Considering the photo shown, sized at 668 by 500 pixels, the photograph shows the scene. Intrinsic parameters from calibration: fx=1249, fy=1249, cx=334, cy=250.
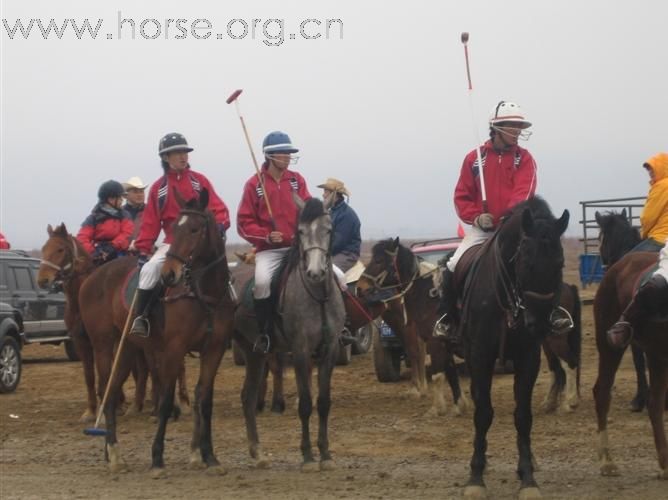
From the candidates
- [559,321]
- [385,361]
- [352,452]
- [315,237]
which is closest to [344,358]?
[385,361]

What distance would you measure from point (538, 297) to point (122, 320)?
5.28 meters

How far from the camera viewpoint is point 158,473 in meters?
11.4

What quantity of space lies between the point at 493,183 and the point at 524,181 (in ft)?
0.91

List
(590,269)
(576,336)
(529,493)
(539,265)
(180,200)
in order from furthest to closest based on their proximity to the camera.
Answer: (590,269) → (576,336) → (180,200) → (529,493) → (539,265)

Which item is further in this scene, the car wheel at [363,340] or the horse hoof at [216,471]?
the car wheel at [363,340]

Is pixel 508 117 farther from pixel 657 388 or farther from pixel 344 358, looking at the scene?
pixel 344 358

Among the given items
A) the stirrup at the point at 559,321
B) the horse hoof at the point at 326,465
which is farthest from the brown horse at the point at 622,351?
the horse hoof at the point at 326,465

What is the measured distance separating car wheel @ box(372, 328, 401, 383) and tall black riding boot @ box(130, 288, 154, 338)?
719 cm

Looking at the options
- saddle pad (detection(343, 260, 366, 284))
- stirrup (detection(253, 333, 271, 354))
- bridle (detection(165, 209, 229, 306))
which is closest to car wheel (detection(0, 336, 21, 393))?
saddle pad (detection(343, 260, 366, 284))

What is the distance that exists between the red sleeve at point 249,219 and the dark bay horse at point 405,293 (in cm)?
398

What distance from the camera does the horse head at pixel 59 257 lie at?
1579 centimetres

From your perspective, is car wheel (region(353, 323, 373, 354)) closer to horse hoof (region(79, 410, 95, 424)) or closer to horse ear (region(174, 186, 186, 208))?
horse hoof (region(79, 410, 95, 424))

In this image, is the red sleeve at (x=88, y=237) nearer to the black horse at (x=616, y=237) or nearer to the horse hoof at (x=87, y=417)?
the horse hoof at (x=87, y=417)

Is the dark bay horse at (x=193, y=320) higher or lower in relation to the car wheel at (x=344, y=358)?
higher
